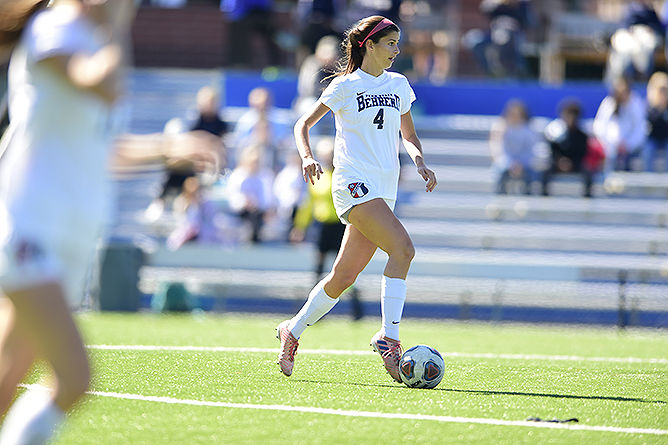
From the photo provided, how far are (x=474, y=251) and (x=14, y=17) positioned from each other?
1477 centimetres

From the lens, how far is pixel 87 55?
3955mm

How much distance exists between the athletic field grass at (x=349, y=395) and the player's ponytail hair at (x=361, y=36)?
210 cm

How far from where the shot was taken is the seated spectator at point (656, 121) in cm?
1898

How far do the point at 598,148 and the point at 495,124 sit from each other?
2.47 meters

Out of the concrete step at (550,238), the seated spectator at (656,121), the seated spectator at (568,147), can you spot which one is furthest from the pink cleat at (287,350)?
the seated spectator at (656,121)

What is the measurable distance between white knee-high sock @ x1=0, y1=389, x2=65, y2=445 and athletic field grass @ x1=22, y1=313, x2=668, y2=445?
113cm

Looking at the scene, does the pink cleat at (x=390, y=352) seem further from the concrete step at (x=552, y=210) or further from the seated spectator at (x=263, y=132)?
the concrete step at (x=552, y=210)

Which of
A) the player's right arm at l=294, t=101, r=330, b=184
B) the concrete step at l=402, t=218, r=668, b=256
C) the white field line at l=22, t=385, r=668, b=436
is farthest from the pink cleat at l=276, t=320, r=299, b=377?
the concrete step at l=402, t=218, r=668, b=256

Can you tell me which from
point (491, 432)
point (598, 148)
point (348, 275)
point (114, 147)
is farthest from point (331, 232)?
point (114, 147)

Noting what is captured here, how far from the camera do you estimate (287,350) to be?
7684 mm

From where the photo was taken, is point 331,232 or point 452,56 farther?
point 452,56

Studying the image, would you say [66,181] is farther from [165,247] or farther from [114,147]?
[165,247]

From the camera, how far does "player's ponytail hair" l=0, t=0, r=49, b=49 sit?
13.9ft

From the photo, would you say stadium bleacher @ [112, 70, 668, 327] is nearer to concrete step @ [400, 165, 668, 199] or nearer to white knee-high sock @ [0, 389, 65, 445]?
concrete step @ [400, 165, 668, 199]
